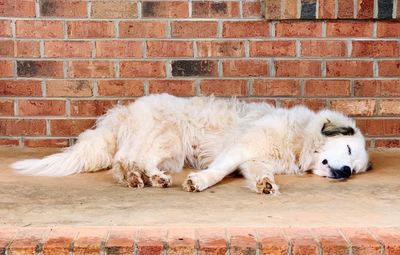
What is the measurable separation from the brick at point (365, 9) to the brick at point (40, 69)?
7.42ft

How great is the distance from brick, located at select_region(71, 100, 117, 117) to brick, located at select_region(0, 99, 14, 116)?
1.53 ft

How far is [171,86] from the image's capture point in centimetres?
457

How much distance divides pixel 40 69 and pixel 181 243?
2345 millimetres

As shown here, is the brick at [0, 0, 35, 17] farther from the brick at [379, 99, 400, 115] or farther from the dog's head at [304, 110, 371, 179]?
the brick at [379, 99, 400, 115]

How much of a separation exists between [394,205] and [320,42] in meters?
1.66

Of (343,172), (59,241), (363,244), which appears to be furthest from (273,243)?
(343,172)

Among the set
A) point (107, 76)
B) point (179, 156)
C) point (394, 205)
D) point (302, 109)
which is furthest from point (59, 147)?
point (394, 205)

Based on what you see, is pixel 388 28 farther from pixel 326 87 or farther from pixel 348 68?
pixel 326 87

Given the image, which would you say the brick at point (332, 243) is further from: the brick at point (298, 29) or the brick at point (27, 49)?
the brick at point (27, 49)

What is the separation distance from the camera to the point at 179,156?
13.7ft

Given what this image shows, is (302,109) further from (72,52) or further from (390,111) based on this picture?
(72,52)

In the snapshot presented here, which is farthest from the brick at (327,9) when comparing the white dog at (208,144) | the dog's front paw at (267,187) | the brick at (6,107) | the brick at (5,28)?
the brick at (6,107)

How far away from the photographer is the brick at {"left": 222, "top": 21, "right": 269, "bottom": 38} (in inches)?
177

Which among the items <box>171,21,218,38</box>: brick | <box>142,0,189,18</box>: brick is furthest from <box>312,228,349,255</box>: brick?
<box>142,0,189,18</box>: brick
